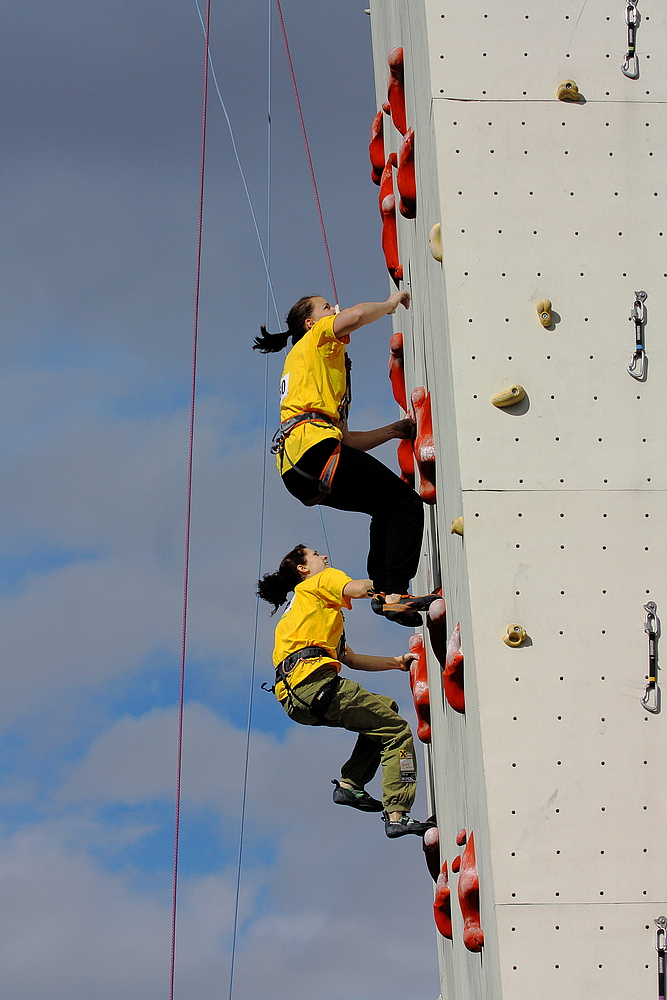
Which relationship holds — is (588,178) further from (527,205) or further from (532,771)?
(532,771)

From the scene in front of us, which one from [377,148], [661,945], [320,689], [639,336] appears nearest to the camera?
[661,945]

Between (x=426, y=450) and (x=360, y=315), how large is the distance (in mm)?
977

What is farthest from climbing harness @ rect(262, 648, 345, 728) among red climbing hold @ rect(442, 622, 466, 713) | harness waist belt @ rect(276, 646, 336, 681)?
red climbing hold @ rect(442, 622, 466, 713)

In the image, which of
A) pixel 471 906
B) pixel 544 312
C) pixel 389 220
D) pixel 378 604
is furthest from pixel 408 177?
pixel 471 906

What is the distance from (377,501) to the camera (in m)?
9.00

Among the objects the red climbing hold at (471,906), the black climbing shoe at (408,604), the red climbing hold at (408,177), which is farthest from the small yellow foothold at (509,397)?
the red climbing hold at (408,177)

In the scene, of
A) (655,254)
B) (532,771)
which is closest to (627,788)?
(532,771)

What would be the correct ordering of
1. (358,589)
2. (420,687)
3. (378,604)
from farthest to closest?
(420,687) → (358,589) → (378,604)

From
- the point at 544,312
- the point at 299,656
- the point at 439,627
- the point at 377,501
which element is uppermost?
the point at 544,312

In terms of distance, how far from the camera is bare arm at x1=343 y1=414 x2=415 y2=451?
9.66m

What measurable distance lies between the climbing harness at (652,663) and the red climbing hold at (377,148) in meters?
7.15

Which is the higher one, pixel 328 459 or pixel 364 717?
pixel 328 459

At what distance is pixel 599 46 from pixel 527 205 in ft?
3.38

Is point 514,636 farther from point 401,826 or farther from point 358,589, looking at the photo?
point 401,826
